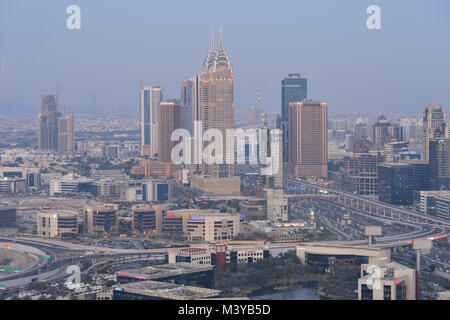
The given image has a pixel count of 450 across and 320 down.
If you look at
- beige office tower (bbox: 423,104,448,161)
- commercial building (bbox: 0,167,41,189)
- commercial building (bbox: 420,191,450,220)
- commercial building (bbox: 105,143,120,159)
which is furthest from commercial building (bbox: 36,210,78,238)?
commercial building (bbox: 105,143,120,159)

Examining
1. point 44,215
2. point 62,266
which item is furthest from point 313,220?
point 62,266

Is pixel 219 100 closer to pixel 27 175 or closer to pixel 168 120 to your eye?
pixel 168 120

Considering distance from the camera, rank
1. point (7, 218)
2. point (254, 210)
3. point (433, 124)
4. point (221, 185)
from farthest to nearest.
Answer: point (433, 124) → point (221, 185) → point (254, 210) → point (7, 218)

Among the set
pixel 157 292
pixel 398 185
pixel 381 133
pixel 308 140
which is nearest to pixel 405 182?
pixel 398 185

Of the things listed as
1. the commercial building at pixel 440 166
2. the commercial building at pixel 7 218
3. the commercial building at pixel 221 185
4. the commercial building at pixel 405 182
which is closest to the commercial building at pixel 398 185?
the commercial building at pixel 405 182

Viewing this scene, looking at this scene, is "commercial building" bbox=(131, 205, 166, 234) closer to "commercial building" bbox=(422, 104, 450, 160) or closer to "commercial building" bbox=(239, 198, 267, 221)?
"commercial building" bbox=(239, 198, 267, 221)

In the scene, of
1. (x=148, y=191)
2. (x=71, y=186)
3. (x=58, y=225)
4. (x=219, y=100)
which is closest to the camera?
(x=58, y=225)
